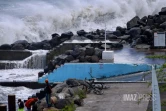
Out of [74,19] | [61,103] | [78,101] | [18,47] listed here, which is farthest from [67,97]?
[74,19]

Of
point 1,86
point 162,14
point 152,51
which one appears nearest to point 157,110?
point 1,86

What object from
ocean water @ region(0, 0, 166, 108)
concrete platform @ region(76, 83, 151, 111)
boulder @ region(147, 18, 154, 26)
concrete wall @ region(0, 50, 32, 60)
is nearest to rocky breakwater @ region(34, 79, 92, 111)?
concrete platform @ region(76, 83, 151, 111)

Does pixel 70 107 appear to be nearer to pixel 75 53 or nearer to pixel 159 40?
pixel 75 53

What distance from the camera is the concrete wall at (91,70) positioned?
18.3 meters

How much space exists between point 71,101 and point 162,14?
1645 centimetres

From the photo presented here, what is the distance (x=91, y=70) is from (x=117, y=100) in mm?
3561

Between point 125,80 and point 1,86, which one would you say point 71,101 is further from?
point 1,86

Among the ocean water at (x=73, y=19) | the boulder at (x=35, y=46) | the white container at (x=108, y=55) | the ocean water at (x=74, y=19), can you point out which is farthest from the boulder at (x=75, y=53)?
the ocean water at (x=74, y=19)

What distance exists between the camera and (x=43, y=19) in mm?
42188

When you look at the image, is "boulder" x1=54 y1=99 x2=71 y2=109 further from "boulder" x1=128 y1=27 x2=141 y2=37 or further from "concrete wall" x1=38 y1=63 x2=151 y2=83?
"boulder" x1=128 y1=27 x2=141 y2=37

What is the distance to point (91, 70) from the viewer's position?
1838 centimetres

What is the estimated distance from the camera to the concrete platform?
1404 cm

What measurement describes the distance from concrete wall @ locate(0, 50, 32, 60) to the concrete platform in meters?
8.48

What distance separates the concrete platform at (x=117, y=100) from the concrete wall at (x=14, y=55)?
8.48 metres
